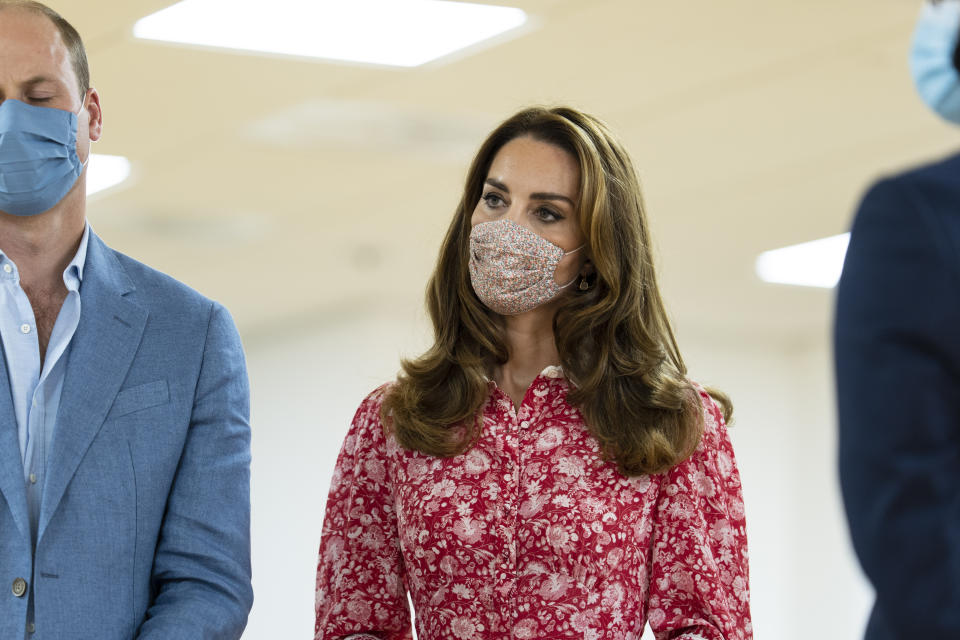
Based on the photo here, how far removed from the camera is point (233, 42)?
5.01m

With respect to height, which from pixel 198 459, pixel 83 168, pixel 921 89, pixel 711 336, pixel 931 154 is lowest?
pixel 711 336

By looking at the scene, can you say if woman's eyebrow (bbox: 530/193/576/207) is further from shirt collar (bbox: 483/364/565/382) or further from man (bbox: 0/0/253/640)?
man (bbox: 0/0/253/640)

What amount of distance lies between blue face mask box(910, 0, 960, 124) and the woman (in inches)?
44.0

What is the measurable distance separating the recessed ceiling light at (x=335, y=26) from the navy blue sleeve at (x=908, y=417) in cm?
363

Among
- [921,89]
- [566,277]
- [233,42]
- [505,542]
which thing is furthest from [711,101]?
[921,89]

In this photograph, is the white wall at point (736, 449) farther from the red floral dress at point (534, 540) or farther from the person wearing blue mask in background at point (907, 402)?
the person wearing blue mask in background at point (907, 402)

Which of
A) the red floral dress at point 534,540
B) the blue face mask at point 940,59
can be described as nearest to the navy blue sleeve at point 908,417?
the blue face mask at point 940,59

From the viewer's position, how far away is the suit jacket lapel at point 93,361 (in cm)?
211

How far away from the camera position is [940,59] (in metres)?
1.37

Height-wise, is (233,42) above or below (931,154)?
above

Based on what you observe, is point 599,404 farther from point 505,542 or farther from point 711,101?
point 711,101

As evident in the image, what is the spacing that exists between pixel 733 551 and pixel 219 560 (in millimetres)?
894

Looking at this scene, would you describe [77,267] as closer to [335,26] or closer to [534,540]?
[534,540]

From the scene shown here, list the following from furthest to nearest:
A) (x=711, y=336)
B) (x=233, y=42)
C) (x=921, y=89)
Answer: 1. (x=711, y=336)
2. (x=233, y=42)
3. (x=921, y=89)
